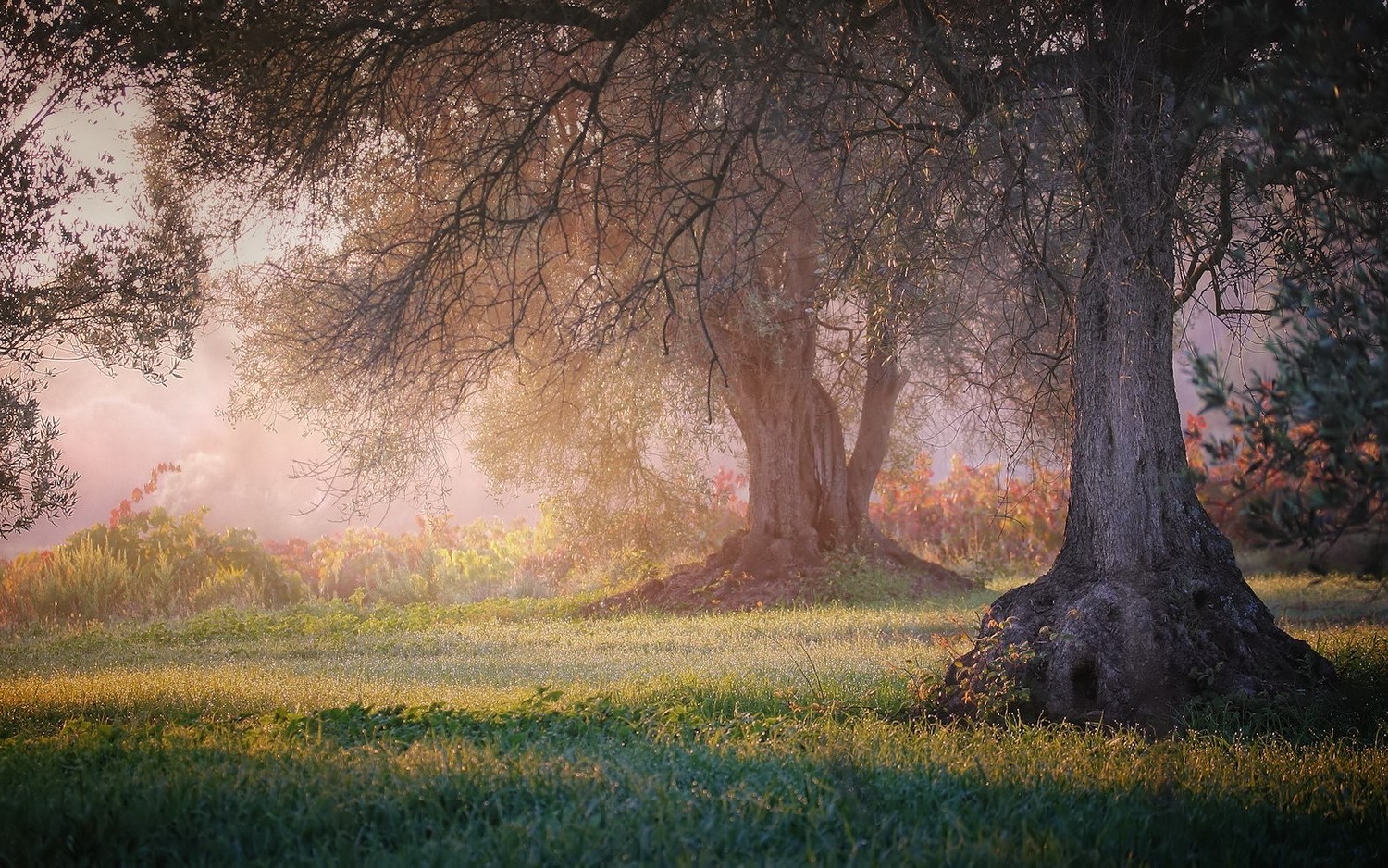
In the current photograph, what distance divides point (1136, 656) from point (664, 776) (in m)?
3.37

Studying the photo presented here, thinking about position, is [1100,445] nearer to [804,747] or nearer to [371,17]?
[804,747]

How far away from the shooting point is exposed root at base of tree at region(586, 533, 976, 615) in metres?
14.5

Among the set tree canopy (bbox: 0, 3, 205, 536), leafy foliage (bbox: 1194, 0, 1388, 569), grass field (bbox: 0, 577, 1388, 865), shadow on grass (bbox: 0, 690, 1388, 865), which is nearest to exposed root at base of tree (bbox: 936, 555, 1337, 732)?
grass field (bbox: 0, 577, 1388, 865)

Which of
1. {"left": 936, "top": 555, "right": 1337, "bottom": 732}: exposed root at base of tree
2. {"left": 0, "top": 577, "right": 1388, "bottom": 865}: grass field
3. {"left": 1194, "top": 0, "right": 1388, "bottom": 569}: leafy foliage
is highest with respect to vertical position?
{"left": 1194, "top": 0, "right": 1388, "bottom": 569}: leafy foliage

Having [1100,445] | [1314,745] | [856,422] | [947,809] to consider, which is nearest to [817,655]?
[1100,445]

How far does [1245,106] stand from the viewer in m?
4.32

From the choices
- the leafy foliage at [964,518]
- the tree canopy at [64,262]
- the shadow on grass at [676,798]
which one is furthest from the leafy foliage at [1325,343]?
the leafy foliage at [964,518]

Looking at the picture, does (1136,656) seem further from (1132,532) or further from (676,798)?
(676,798)

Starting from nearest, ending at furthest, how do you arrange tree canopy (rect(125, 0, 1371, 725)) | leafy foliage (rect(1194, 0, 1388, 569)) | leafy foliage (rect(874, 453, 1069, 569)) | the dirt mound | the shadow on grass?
leafy foliage (rect(1194, 0, 1388, 569)), the shadow on grass, tree canopy (rect(125, 0, 1371, 725)), the dirt mound, leafy foliage (rect(874, 453, 1069, 569))

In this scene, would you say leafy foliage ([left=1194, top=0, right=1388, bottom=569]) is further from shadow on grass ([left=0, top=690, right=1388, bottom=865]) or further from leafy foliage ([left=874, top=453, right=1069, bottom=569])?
leafy foliage ([left=874, top=453, right=1069, bottom=569])

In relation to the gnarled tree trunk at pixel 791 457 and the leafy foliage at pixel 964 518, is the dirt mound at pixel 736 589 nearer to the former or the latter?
the gnarled tree trunk at pixel 791 457

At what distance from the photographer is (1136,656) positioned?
243 inches

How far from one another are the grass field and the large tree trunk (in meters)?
0.42

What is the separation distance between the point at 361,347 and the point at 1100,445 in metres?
5.32
